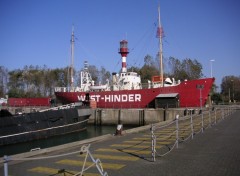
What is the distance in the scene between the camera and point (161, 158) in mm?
10992

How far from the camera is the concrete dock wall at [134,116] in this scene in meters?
38.8

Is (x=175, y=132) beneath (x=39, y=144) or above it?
above

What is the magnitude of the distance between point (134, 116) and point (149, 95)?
4.46 m

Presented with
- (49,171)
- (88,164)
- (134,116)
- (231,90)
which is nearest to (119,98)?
(134,116)

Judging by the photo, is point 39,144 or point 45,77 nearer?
point 39,144

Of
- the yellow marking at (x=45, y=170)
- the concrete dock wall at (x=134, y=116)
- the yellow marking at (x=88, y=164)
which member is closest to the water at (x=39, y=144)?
the concrete dock wall at (x=134, y=116)

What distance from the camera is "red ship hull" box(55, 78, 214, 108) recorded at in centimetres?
4266

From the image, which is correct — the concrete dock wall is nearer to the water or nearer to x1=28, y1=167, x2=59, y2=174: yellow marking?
the water

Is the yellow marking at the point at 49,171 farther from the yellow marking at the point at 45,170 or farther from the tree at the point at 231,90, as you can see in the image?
the tree at the point at 231,90

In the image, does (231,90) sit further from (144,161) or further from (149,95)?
(144,161)

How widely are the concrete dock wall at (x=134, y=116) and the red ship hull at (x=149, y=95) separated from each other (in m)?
3.48

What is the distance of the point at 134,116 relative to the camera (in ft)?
137

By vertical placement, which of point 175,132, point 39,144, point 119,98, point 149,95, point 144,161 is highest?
point 149,95

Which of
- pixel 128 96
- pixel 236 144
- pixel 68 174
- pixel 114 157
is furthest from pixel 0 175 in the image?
pixel 128 96
